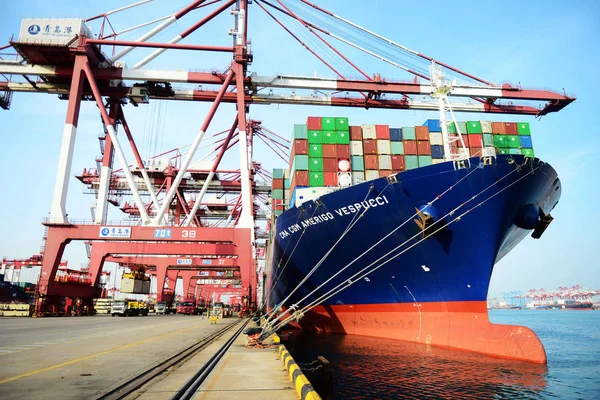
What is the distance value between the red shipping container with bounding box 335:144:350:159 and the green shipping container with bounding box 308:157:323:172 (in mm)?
974

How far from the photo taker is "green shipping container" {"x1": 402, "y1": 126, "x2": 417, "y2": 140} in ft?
67.2

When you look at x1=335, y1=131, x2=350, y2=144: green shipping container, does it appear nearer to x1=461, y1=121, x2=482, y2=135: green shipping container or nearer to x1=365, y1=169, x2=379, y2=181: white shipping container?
x1=365, y1=169, x2=379, y2=181: white shipping container

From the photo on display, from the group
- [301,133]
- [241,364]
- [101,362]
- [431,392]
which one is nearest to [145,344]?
[101,362]

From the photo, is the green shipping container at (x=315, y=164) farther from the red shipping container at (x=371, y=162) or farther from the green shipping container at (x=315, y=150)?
the red shipping container at (x=371, y=162)

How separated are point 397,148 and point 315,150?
430 centimetres

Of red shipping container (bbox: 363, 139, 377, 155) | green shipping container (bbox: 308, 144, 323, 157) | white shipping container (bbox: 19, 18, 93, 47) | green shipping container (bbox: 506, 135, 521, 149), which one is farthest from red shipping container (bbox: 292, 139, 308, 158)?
white shipping container (bbox: 19, 18, 93, 47)

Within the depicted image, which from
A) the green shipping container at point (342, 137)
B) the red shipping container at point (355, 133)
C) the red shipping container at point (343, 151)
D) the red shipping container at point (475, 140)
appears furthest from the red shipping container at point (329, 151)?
the red shipping container at point (475, 140)

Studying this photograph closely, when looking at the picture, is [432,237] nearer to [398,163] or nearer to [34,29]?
[398,163]

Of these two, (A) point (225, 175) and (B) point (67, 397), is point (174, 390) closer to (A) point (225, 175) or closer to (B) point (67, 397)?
(B) point (67, 397)

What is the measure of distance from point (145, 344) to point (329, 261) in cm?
762

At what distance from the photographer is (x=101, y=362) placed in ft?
29.3

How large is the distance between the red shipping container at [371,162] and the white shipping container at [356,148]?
44 cm

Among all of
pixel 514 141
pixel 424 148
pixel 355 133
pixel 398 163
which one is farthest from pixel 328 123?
pixel 514 141

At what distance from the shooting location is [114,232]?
82.7ft
